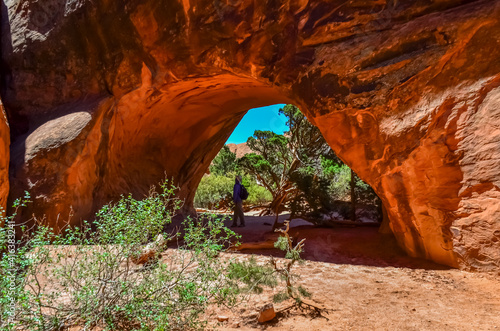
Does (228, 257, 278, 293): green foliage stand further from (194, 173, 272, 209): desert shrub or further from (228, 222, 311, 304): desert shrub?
(194, 173, 272, 209): desert shrub

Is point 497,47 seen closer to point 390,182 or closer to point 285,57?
point 390,182

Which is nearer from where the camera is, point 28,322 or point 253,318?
point 28,322

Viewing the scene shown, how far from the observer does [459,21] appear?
3871 mm

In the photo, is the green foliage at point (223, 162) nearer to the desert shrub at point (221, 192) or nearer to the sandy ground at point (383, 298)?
the desert shrub at point (221, 192)

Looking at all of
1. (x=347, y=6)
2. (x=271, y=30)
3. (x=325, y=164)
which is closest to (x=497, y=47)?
(x=347, y=6)

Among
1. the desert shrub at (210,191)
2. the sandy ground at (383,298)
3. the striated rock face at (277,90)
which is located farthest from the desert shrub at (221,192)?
the sandy ground at (383,298)

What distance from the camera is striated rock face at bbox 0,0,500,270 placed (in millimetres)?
3771

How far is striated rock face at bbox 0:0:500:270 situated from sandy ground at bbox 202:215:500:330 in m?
0.42

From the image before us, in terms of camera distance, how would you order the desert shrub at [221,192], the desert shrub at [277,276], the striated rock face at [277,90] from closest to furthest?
the desert shrub at [277,276], the striated rock face at [277,90], the desert shrub at [221,192]

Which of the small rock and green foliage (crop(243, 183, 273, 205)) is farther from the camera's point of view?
green foliage (crop(243, 183, 273, 205))

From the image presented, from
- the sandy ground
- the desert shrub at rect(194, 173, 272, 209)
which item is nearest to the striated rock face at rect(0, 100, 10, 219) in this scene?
the sandy ground

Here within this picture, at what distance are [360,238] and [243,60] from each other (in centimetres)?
392

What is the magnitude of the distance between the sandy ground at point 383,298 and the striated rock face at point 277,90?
0.42 metres

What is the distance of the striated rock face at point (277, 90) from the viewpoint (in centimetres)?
377
